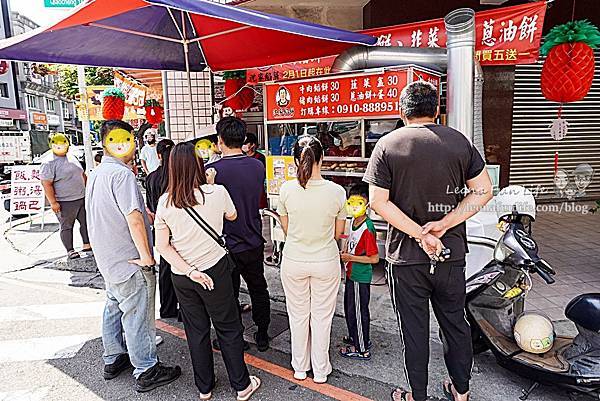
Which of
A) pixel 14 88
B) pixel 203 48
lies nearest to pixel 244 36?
pixel 203 48

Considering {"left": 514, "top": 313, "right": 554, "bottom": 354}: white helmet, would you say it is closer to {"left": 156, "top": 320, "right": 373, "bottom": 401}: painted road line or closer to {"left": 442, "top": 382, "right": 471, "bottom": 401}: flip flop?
{"left": 442, "top": 382, "right": 471, "bottom": 401}: flip flop

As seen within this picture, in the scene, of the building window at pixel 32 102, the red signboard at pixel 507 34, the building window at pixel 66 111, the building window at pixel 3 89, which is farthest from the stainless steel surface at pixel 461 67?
the building window at pixel 66 111

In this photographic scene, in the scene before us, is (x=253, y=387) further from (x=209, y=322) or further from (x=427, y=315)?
(x=427, y=315)

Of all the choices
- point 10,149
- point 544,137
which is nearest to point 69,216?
point 544,137

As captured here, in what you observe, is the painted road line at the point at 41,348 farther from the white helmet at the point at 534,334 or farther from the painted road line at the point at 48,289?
the white helmet at the point at 534,334

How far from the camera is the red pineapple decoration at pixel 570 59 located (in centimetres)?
→ 454

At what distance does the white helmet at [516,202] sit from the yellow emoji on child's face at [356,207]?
114 centimetres

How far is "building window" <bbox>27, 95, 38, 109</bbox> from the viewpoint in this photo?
40875 millimetres

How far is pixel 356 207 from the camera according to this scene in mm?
3410

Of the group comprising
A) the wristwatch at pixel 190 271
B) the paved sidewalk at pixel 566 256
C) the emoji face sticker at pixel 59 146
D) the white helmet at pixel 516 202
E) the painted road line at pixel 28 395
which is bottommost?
the painted road line at pixel 28 395

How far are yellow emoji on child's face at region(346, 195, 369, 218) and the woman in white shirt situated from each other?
11.7 inches

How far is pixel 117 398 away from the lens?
3.15 m

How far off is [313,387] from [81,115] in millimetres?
8455

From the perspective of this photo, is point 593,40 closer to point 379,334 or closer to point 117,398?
point 379,334
